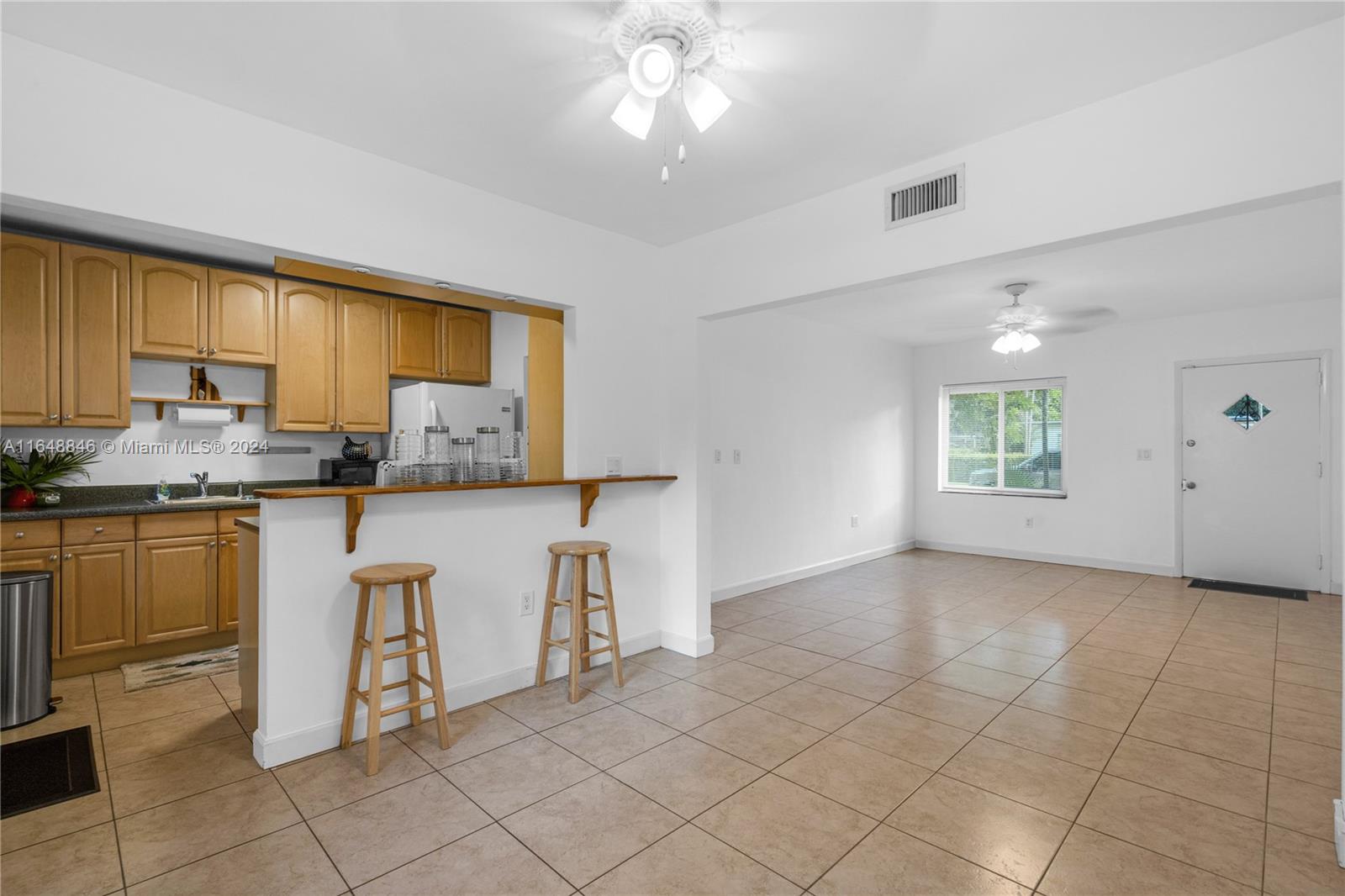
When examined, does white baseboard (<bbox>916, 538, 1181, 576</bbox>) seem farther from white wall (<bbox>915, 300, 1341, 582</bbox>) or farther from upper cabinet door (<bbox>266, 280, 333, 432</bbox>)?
upper cabinet door (<bbox>266, 280, 333, 432</bbox>)

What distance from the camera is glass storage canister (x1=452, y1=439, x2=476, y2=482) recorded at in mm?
3080

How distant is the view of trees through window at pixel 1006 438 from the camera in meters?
6.90

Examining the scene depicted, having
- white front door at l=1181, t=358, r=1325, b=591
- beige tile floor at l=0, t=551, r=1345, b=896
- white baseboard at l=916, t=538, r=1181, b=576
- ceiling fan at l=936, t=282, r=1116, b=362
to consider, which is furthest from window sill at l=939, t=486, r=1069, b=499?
beige tile floor at l=0, t=551, r=1345, b=896

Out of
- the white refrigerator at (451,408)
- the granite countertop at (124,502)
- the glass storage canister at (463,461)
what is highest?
the white refrigerator at (451,408)

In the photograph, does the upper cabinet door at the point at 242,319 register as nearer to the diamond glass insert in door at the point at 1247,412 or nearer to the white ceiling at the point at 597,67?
the white ceiling at the point at 597,67

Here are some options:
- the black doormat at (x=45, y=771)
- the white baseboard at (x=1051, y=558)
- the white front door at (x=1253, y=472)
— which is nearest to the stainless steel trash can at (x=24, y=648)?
the black doormat at (x=45, y=771)

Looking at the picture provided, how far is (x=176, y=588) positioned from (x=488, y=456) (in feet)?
7.35

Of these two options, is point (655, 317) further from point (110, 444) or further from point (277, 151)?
point (110, 444)

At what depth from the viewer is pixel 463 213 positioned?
3.10 meters

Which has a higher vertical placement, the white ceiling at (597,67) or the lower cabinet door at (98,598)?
the white ceiling at (597,67)

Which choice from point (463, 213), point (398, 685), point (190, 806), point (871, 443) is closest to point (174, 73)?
point (463, 213)

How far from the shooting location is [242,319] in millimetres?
4215

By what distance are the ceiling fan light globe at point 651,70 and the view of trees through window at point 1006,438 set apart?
253 inches

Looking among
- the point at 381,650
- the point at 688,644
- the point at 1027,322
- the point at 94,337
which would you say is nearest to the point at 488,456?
the point at 381,650
